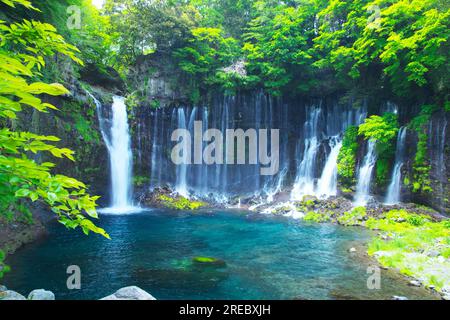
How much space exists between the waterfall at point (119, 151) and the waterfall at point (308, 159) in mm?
13118

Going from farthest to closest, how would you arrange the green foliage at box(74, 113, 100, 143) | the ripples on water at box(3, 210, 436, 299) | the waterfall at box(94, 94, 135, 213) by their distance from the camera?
the waterfall at box(94, 94, 135, 213) → the green foliage at box(74, 113, 100, 143) → the ripples on water at box(3, 210, 436, 299)

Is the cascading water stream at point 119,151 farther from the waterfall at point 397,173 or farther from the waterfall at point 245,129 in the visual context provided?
the waterfall at point 397,173

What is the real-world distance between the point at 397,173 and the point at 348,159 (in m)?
3.55

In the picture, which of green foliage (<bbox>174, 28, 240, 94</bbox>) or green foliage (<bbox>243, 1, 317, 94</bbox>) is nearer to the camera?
green foliage (<bbox>243, 1, 317, 94</bbox>)

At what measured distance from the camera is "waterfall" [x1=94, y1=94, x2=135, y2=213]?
2316cm

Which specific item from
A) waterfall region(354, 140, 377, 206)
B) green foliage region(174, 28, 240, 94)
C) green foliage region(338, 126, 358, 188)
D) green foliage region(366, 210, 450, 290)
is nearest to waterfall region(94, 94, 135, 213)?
green foliage region(174, 28, 240, 94)

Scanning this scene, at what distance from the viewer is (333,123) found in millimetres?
A: 26547

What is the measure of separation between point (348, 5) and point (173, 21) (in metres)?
13.7

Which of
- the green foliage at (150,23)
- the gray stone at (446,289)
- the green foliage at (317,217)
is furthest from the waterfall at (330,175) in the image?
the green foliage at (150,23)

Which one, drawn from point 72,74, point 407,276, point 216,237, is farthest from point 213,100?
point 407,276

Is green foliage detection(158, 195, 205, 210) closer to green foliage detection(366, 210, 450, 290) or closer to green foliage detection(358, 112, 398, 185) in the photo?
green foliage detection(366, 210, 450, 290)

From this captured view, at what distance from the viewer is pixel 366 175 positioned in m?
20.8

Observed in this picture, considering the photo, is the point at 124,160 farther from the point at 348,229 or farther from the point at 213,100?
the point at 348,229

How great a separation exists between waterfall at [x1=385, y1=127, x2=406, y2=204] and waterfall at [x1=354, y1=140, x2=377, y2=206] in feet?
4.43
